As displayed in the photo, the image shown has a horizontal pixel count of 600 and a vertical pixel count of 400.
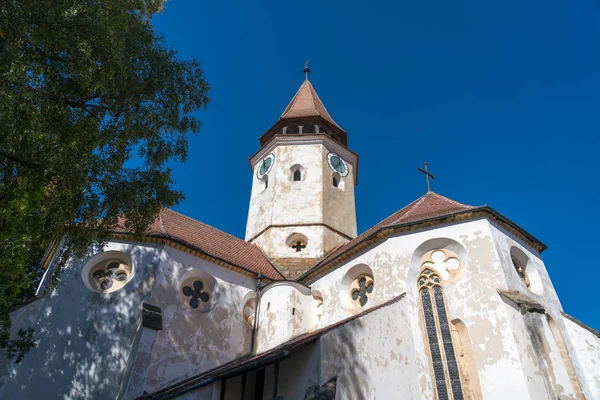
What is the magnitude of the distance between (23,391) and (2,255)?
230 inches

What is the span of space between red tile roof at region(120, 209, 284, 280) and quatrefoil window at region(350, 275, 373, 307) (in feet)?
11.6

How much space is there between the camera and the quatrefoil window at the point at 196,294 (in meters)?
13.9

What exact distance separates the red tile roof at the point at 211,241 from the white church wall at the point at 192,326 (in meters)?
0.61

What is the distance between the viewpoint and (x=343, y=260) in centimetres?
1436

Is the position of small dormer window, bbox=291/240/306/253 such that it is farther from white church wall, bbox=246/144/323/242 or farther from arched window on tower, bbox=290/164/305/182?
arched window on tower, bbox=290/164/305/182

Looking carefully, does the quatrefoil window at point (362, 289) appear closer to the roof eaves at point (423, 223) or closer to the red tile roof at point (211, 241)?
the roof eaves at point (423, 223)

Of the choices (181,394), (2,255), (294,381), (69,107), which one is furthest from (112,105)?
(294,381)

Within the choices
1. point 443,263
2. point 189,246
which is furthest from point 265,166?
point 443,263

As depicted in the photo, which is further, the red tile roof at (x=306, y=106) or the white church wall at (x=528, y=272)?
the red tile roof at (x=306, y=106)

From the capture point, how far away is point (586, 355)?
11.6m

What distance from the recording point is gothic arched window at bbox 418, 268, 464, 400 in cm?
1027

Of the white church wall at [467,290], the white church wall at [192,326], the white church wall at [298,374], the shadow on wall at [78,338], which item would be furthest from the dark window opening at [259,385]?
the shadow on wall at [78,338]

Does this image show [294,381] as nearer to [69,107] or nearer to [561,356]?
[561,356]

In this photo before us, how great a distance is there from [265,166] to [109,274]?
Result: 10925 mm
